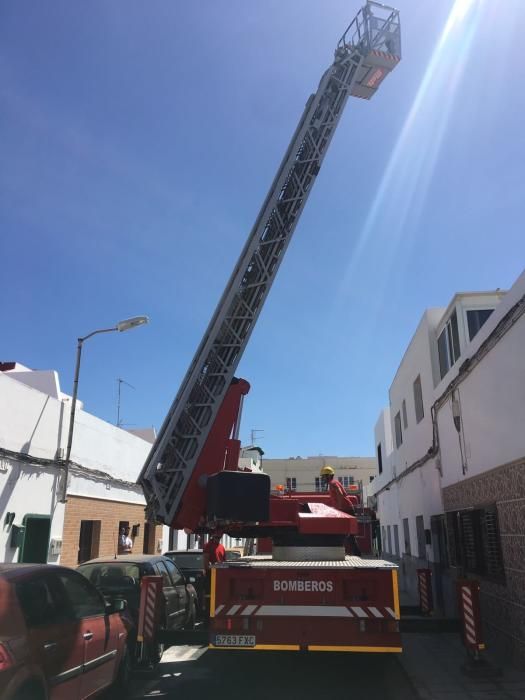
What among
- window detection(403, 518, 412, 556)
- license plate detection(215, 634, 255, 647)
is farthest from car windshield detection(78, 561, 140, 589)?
window detection(403, 518, 412, 556)

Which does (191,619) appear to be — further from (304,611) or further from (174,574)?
(304,611)

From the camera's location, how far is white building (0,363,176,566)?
1008 cm

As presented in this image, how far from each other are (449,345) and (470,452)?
2.92m

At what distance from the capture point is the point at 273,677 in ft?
24.0

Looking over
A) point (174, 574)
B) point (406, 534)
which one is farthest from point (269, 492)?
point (406, 534)

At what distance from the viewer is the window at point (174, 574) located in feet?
29.2

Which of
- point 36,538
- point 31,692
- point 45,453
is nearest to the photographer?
point 31,692

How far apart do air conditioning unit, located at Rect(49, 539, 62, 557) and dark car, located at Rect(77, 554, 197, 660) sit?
10.6 ft

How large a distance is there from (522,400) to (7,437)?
8.00 meters

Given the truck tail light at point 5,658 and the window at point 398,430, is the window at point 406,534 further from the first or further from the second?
the truck tail light at point 5,658

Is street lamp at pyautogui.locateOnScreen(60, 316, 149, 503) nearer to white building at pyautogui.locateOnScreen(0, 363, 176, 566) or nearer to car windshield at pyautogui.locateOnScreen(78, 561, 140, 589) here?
white building at pyautogui.locateOnScreen(0, 363, 176, 566)

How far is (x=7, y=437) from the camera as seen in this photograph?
32.5ft

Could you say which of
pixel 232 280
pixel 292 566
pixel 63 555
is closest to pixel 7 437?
pixel 63 555

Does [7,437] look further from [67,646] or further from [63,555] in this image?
[67,646]
